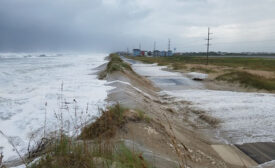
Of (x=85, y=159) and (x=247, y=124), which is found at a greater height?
(x=85, y=159)

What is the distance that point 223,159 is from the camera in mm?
4988

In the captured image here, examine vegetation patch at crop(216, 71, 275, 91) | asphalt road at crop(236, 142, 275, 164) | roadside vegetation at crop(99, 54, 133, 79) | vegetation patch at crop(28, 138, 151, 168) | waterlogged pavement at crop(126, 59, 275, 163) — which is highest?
roadside vegetation at crop(99, 54, 133, 79)

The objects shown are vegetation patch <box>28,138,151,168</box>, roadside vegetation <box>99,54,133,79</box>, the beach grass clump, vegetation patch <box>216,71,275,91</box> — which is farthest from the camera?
roadside vegetation <box>99,54,133,79</box>

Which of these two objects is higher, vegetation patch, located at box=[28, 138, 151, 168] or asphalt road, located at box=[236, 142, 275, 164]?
vegetation patch, located at box=[28, 138, 151, 168]

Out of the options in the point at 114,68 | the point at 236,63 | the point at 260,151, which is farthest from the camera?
the point at 236,63

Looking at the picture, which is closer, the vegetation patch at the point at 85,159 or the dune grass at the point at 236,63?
the vegetation patch at the point at 85,159

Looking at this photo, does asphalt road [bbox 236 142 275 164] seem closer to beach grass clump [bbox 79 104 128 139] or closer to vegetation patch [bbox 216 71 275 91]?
beach grass clump [bbox 79 104 128 139]

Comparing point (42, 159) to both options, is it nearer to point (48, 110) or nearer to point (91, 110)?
point (91, 110)

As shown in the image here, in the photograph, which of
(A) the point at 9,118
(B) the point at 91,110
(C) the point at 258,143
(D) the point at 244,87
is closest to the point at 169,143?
(C) the point at 258,143

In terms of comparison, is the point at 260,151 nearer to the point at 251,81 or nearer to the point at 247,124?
the point at 247,124

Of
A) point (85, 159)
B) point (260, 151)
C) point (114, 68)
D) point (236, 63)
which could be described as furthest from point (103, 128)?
point (236, 63)

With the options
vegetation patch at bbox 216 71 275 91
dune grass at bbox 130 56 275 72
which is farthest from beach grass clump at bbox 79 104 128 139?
dune grass at bbox 130 56 275 72

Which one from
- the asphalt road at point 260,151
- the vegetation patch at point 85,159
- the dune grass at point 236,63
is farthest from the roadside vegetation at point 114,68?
the vegetation patch at point 85,159

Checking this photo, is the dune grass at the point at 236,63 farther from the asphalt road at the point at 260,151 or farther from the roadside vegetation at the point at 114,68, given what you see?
the asphalt road at the point at 260,151
